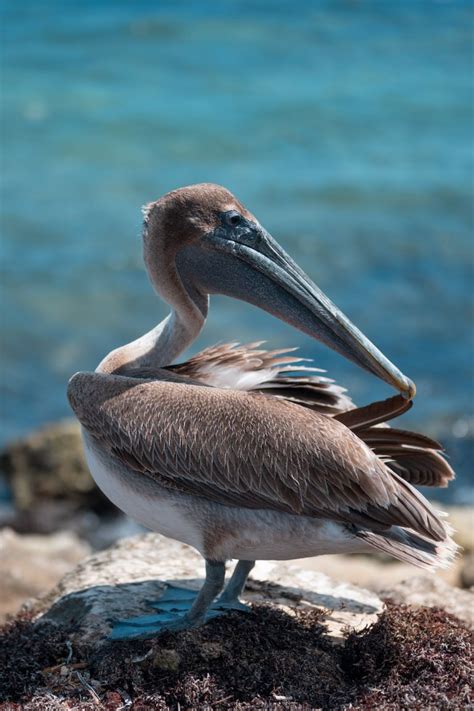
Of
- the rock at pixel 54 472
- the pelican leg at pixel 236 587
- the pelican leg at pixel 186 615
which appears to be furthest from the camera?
the rock at pixel 54 472

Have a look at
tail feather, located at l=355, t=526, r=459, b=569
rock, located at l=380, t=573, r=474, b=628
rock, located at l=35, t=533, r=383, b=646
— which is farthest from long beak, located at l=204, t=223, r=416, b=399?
rock, located at l=380, t=573, r=474, b=628

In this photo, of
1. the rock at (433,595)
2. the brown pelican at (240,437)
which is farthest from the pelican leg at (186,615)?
the rock at (433,595)

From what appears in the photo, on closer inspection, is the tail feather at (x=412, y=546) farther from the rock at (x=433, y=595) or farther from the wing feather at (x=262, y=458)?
the rock at (x=433, y=595)

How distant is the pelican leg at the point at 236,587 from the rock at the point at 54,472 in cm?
508

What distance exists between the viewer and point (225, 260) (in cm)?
528

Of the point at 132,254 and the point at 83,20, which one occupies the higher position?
the point at 83,20

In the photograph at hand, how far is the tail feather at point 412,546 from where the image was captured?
4.61 m

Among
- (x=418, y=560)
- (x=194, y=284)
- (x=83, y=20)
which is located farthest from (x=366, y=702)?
(x=83, y=20)

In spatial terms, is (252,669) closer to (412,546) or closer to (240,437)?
(412,546)

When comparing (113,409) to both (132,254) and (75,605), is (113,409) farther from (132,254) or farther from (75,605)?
(132,254)

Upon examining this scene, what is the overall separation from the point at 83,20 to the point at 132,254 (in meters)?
15.4

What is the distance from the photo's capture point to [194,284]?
543 cm

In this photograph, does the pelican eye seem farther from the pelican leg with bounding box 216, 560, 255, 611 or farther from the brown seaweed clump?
the brown seaweed clump

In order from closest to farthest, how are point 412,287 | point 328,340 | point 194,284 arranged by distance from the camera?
point 328,340
point 194,284
point 412,287
